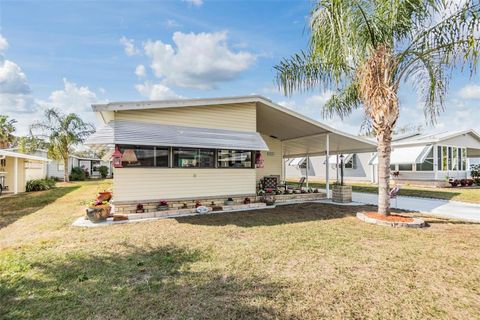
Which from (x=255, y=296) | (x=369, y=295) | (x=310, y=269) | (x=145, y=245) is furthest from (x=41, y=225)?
(x=369, y=295)

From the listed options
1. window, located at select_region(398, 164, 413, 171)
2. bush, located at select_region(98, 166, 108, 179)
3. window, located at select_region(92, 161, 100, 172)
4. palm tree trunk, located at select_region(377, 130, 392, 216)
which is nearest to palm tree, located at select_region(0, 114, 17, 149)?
window, located at select_region(92, 161, 100, 172)

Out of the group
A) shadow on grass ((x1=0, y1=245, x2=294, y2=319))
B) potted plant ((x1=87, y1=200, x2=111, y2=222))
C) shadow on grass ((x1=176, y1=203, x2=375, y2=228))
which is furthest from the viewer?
shadow on grass ((x1=176, y1=203, x2=375, y2=228))

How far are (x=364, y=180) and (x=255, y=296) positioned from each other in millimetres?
27843

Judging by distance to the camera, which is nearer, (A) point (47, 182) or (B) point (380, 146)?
(B) point (380, 146)

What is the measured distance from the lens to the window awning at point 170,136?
28.6 ft

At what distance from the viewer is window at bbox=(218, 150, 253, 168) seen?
11.8 m

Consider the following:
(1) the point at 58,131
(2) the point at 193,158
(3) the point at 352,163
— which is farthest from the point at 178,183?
(1) the point at 58,131

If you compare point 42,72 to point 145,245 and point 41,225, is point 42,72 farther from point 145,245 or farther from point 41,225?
point 145,245

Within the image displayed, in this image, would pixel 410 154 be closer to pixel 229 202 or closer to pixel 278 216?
pixel 278 216

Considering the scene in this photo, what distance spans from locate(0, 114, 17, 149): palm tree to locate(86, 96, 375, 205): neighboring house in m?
32.1

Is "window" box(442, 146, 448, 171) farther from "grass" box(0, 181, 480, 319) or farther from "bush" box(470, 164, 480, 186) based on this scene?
"grass" box(0, 181, 480, 319)

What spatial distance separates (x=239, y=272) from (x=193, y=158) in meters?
7.01

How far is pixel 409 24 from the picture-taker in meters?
8.55

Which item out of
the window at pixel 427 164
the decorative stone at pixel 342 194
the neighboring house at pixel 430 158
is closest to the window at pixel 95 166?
the decorative stone at pixel 342 194
